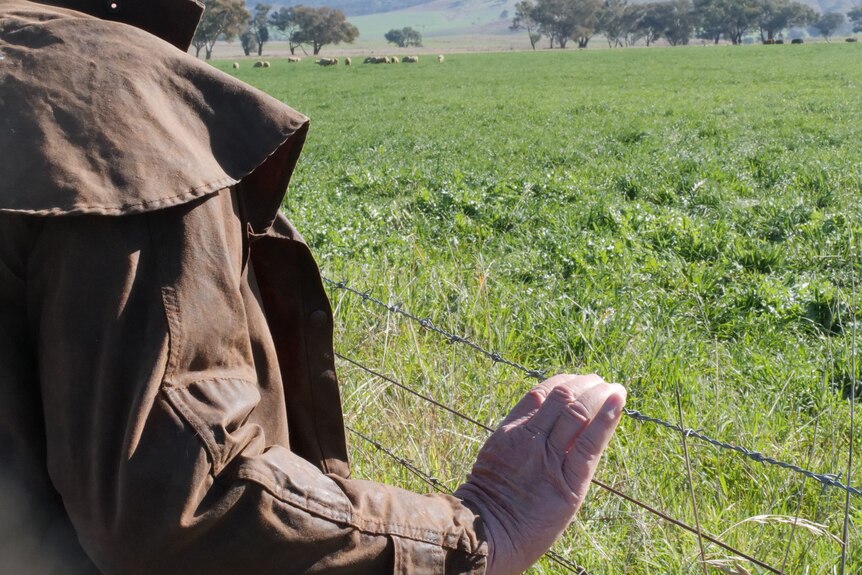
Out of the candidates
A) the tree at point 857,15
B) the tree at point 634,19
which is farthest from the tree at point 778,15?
the tree at point 857,15

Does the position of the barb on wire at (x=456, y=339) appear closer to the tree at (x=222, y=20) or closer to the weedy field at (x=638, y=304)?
the weedy field at (x=638, y=304)

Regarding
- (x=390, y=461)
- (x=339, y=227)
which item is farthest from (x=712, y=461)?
(x=339, y=227)

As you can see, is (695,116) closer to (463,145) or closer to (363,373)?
(463,145)

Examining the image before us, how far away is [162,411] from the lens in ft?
3.83

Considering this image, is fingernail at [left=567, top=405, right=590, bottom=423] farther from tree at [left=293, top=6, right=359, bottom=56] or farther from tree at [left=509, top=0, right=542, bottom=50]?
tree at [left=509, top=0, right=542, bottom=50]

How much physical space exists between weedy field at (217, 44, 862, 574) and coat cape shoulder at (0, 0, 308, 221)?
97cm

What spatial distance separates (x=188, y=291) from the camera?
121 centimetres

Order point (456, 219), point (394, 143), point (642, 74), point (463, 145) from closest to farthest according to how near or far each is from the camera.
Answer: point (456, 219) < point (463, 145) < point (394, 143) < point (642, 74)

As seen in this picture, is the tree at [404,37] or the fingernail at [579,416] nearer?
the fingernail at [579,416]

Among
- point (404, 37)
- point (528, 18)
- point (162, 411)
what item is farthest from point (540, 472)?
point (404, 37)

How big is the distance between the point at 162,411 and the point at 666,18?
132 metres

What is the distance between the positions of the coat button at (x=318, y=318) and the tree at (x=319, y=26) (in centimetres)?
11949

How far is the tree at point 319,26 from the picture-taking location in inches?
4577

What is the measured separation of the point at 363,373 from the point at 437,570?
2656 millimetres
